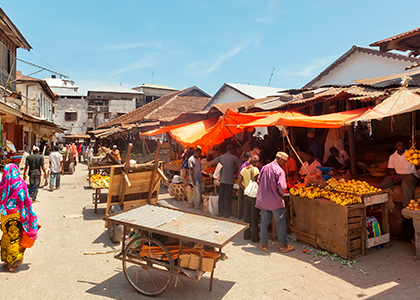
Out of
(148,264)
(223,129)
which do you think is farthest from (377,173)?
(148,264)

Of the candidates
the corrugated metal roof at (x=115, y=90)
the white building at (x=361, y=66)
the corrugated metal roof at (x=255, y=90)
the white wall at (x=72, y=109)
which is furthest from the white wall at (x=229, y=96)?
the white wall at (x=72, y=109)

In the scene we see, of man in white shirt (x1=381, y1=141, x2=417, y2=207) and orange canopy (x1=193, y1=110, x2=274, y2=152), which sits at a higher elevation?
orange canopy (x1=193, y1=110, x2=274, y2=152)

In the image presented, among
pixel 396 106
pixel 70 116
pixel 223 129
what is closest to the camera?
pixel 396 106

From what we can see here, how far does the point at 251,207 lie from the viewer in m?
6.70

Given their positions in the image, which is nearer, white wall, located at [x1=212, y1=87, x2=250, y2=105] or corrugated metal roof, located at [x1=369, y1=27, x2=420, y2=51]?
corrugated metal roof, located at [x1=369, y1=27, x2=420, y2=51]

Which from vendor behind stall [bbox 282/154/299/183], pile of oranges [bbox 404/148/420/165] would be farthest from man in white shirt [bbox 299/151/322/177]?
pile of oranges [bbox 404/148/420/165]

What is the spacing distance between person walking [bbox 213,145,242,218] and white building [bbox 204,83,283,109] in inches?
499

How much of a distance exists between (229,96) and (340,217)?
60.3 feet

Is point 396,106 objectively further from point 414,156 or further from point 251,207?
point 251,207

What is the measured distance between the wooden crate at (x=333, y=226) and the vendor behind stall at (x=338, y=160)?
289 centimetres

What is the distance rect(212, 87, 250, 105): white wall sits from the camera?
21766 millimetres

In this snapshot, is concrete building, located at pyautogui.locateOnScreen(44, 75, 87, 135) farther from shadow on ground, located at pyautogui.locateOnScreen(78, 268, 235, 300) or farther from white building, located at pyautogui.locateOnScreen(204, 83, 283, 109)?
shadow on ground, located at pyautogui.locateOnScreen(78, 268, 235, 300)

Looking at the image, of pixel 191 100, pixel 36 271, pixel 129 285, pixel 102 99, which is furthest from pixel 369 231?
pixel 102 99

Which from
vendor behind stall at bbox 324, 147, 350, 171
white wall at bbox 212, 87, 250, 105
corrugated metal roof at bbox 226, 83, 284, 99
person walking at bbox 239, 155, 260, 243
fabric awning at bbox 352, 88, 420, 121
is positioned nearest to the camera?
fabric awning at bbox 352, 88, 420, 121
